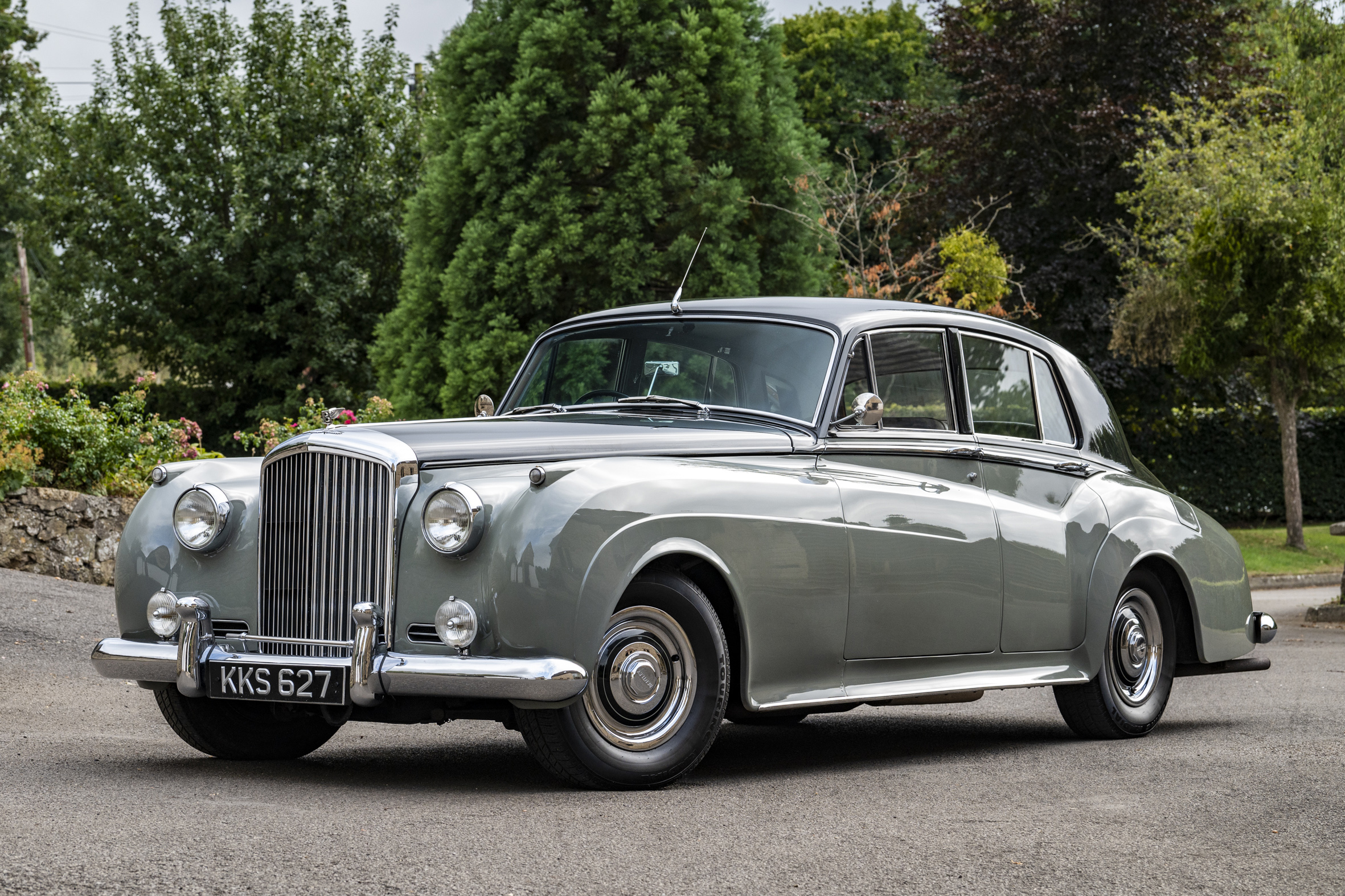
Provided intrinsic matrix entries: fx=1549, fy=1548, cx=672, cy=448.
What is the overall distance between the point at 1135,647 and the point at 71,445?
1013cm

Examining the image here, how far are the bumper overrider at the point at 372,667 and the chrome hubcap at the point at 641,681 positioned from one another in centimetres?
26

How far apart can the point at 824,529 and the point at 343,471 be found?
1866mm

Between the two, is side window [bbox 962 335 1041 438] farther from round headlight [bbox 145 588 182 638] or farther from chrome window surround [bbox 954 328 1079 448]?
round headlight [bbox 145 588 182 638]

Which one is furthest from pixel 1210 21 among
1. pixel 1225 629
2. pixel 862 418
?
pixel 862 418

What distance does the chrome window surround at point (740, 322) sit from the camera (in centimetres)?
645

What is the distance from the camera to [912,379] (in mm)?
7020

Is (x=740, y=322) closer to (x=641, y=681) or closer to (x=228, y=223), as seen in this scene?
(x=641, y=681)

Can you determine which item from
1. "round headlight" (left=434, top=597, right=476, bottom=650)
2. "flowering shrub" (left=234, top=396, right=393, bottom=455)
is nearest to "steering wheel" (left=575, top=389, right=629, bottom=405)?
"round headlight" (left=434, top=597, right=476, bottom=650)

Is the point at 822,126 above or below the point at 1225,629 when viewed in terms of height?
above

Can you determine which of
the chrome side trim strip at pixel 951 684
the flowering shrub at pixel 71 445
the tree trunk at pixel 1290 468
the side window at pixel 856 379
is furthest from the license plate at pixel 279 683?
the tree trunk at pixel 1290 468

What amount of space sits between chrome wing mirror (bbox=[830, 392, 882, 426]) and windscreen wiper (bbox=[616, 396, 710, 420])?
53 centimetres

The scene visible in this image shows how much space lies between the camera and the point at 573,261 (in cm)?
2102

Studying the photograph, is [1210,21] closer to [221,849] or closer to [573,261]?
[573,261]

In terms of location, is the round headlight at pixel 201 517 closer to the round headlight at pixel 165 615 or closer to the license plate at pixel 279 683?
the round headlight at pixel 165 615
